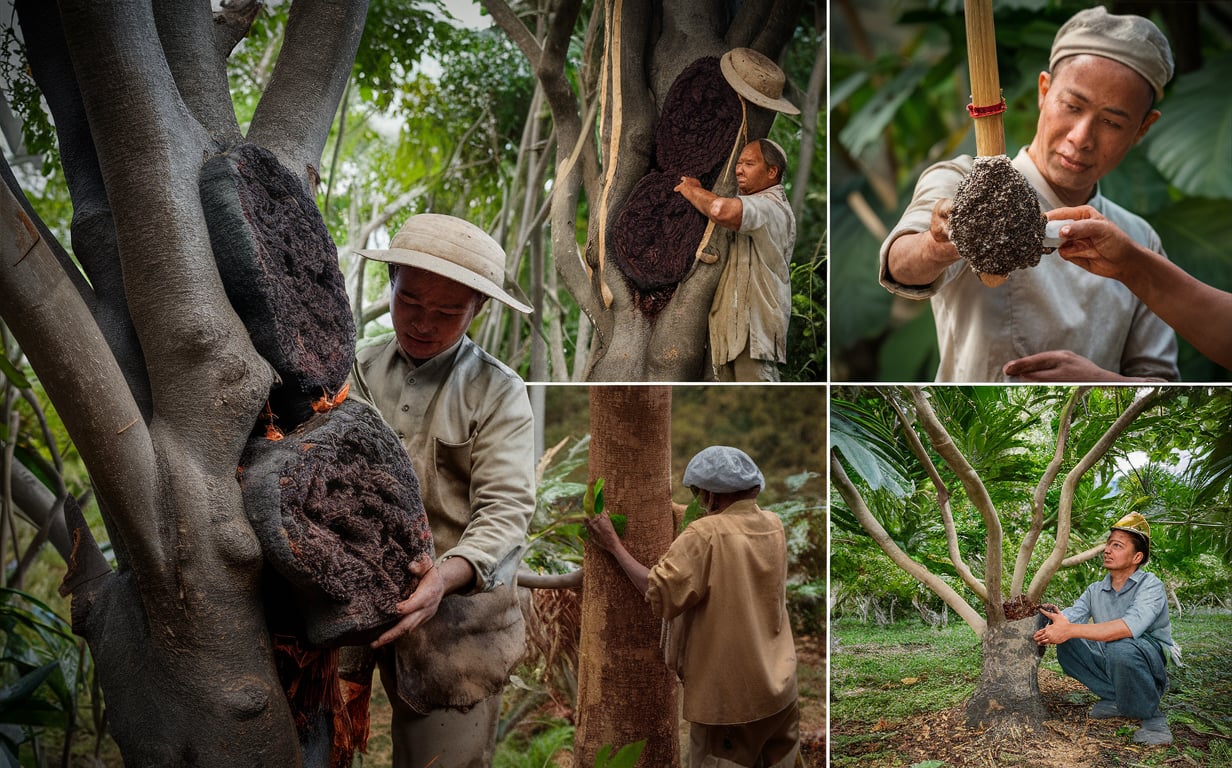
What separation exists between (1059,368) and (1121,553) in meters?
0.51

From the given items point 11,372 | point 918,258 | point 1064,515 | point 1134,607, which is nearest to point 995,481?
point 1064,515

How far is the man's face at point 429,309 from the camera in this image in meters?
2.37

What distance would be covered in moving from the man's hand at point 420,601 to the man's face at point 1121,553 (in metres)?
1.62

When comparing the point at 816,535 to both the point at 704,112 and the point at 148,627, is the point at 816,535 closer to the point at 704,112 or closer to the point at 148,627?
the point at 704,112

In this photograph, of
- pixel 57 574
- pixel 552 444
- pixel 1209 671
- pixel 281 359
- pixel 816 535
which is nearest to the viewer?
pixel 281 359

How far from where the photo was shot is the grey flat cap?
8.46 feet

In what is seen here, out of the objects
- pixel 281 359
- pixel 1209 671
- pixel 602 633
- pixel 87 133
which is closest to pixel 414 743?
pixel 602 633

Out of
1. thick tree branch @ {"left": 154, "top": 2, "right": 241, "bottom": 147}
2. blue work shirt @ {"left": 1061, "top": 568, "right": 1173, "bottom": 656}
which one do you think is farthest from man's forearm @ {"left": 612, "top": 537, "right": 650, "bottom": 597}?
thick tree branch @ {"left": 154, "top": 2, "right": 241, "bottom": 147}

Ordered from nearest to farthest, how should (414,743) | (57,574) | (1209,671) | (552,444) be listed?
(414,743)
(1209,671)
(552,444)
(57,574)

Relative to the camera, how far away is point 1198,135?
2.32 m

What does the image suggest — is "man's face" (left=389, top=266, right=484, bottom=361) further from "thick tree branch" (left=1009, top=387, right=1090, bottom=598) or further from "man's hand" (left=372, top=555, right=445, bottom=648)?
"thick tree branch" (left=1009, top=387, right=1090, bottom=598)

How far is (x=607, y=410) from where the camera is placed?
281 cm

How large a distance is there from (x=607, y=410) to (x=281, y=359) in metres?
1.15

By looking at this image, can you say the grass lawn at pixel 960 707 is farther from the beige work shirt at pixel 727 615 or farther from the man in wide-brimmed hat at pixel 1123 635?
the beige work shirt at pixel 727 615
